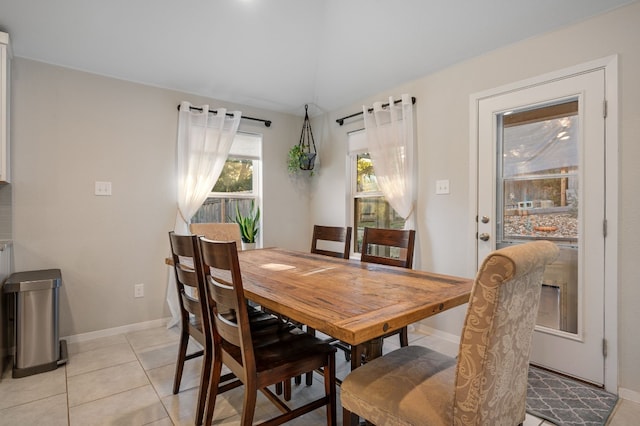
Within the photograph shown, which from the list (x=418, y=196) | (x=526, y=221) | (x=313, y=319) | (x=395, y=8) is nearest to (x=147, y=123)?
(x=395, y=8)

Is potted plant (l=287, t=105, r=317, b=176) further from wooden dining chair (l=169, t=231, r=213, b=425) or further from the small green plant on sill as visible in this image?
wooden dining chair (l=169, t=231, r=213, b=425)

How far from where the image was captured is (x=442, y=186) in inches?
112

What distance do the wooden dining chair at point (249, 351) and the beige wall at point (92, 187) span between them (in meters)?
1.84

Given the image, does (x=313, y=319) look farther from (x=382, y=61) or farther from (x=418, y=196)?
(x=382, y=61)

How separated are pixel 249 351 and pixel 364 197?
2.61 m

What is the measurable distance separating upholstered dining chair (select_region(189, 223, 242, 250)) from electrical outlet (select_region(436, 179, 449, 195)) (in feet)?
5.96

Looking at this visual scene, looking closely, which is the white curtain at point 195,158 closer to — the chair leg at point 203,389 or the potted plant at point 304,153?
the potted plant at point 304,153

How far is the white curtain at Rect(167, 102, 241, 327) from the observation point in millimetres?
3203

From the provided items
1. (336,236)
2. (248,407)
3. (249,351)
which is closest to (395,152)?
(336,236)

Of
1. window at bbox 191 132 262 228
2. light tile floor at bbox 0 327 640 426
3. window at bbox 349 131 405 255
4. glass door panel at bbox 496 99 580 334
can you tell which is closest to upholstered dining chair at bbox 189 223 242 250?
window at bbox 191 132 262 228

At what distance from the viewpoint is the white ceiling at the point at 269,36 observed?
2322 mm

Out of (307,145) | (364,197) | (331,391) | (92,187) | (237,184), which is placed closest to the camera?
(331,391)

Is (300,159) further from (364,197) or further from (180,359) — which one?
(180,359)

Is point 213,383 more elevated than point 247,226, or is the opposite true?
point 247,226
